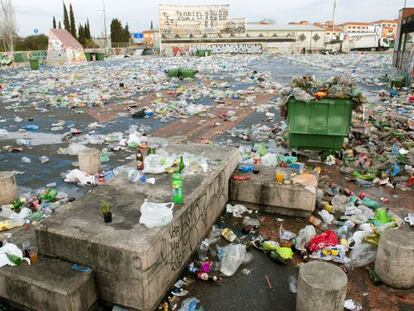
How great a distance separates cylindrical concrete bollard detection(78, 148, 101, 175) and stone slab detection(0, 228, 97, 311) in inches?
126

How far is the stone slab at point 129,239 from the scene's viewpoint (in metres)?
3.04

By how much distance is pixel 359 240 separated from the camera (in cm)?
433

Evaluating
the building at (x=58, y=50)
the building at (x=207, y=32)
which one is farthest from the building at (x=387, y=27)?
the building at (x=58, y=50)

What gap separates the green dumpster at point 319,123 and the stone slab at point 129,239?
11.4ft

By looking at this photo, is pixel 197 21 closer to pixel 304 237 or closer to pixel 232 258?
pixel 304 237

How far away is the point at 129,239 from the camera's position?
10.2 feet

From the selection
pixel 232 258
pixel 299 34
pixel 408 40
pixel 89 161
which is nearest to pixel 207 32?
pixel 299 34

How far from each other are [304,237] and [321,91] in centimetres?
368

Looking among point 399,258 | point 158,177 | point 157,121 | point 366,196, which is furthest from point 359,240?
point 157,121

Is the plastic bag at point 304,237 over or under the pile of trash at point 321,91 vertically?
under

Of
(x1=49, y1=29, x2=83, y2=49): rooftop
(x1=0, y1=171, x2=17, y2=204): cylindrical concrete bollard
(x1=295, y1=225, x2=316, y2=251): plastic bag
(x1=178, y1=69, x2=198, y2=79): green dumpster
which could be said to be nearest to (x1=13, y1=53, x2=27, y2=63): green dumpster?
(x1=49, y1=29, x2=83, y2=49): rooftop

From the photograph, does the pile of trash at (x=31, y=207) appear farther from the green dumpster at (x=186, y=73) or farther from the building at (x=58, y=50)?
the building at (x=58, y=50)

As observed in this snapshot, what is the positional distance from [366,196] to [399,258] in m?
2.32

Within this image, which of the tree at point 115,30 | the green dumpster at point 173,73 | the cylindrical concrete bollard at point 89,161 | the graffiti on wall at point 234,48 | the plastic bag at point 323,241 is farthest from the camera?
the tree at point 115,30
